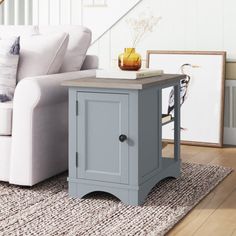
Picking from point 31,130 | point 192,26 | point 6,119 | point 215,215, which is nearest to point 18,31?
point 6,119

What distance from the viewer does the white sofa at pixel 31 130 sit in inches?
128

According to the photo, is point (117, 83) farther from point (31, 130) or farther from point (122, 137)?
point (31, 130)

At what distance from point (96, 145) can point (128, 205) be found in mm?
349

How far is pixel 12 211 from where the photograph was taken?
116 inches

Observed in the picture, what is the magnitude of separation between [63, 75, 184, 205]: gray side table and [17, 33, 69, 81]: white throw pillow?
48 centimetres

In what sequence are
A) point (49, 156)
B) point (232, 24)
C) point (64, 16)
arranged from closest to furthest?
point (49, 156) < point (232, 24) < point (64, 16)

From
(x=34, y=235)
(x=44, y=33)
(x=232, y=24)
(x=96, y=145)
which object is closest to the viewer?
(x=34, y=235)

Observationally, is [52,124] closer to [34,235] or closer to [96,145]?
[96,145]

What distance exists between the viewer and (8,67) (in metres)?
3.57

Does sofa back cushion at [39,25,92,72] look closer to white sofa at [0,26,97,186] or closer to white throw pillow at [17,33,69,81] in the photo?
white throw pillow at [17,33,69,81]

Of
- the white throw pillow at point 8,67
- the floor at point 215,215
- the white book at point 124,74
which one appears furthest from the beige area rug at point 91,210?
the white book at point 124,74

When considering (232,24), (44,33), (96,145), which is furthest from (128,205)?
(232,24)

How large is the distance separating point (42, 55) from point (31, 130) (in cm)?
58

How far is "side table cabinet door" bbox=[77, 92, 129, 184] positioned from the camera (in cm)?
308
